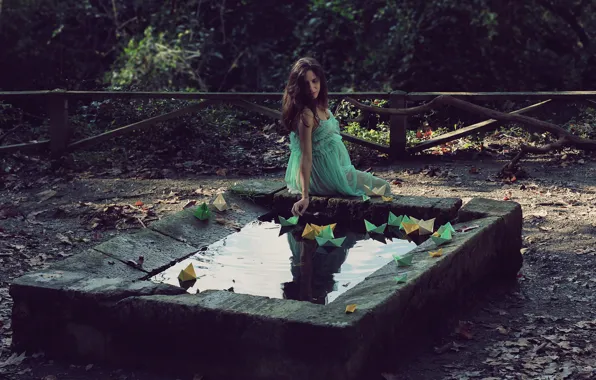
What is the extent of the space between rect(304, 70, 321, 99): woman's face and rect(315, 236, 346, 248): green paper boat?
1.12 meters

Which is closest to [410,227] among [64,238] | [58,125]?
[64,238]

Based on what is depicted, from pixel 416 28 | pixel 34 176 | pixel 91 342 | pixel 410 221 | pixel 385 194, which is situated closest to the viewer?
pixel 91 342

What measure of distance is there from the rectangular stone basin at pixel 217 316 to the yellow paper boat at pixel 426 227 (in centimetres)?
37

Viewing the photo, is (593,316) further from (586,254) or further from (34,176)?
(34,176)

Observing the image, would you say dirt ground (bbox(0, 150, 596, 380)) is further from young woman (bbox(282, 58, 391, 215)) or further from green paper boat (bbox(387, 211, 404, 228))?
young woman (bbox(282, 58, 391, 215))

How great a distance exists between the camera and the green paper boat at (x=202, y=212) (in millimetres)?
5647

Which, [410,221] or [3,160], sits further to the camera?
[3,160]

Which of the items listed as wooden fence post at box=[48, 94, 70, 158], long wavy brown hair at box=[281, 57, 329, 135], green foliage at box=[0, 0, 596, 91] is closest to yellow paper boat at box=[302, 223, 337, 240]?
long wavy brown hair at box=[281, 57, 329, 135]

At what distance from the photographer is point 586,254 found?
609cm

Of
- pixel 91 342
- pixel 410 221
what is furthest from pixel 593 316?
pixel 91 342

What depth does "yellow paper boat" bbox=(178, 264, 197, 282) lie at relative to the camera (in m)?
4.79

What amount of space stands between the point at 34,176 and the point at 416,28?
19.4ft

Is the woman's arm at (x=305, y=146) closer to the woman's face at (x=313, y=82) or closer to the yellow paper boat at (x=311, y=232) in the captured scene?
the woman's face at (x=313, y=82)

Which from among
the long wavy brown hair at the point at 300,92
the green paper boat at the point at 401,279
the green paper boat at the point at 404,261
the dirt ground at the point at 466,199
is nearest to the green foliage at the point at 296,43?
the dirt ground at the point at 466,199
